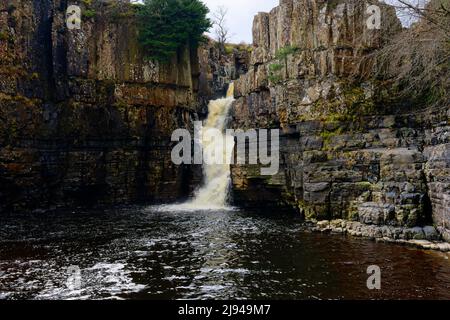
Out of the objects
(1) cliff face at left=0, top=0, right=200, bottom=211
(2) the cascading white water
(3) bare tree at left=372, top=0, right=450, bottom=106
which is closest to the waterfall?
(2) the cascading white water

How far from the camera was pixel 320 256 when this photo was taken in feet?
46.3

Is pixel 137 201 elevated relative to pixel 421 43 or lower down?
lower down

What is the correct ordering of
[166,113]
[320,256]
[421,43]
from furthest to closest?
[166,113] → [421,43] → [320,256]

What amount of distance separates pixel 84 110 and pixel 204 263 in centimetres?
1855

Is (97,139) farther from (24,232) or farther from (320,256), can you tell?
(320,256)

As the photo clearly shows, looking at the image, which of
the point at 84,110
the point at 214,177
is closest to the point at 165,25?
the point at 84,110

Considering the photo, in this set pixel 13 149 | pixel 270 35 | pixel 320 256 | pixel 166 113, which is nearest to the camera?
pixel 320 256

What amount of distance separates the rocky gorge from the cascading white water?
4.49 ft

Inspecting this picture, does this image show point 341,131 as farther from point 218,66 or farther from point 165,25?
point 218,66

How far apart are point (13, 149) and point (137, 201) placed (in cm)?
946

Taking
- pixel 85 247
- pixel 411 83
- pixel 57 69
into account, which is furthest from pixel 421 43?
pixel 57 69

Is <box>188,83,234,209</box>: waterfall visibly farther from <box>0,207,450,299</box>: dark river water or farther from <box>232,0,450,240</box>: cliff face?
<box>0,207,450,299</box>: dark river water

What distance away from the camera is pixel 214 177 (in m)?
30.2

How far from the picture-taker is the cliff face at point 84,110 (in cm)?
2500
